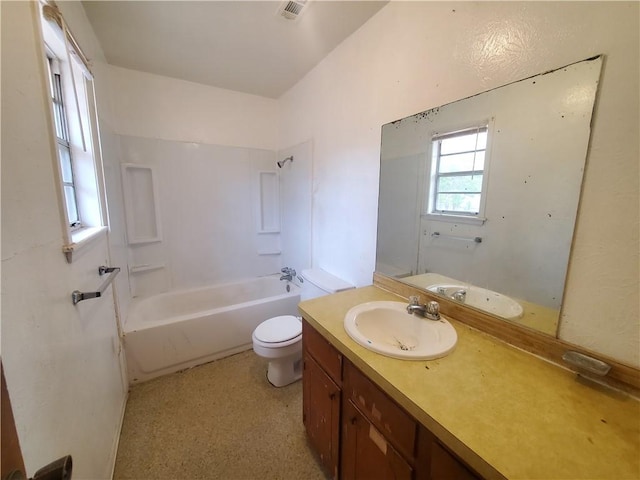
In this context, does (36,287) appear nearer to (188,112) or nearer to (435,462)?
(435,462)

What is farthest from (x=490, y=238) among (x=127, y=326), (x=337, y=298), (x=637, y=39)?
(x=127, y=326)

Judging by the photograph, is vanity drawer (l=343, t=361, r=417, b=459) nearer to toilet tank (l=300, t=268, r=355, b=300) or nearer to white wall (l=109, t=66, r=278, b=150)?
toilet tank (l=300, t=268, r=355, b=300)

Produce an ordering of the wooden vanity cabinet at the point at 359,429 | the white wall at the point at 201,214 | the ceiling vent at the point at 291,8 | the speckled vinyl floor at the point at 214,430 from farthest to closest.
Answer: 1. the white wall at the point at 201,214
2. the ceiling vent at the point at 291,8
3. the speckled vinyl floor at the point at 214,430
4. the wooden vanity cabinet at the point at 359,429

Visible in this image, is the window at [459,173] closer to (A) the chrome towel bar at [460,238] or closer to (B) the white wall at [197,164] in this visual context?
(A) the chrome towel bar at [460,238]

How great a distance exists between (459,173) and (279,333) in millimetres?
1533

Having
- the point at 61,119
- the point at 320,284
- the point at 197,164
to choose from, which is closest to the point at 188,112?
the point at 197,164

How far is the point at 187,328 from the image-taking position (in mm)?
2043

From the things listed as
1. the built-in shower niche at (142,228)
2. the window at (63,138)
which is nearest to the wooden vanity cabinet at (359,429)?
the window at (63,138)

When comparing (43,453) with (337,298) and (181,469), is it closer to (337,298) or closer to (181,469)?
(181,469)

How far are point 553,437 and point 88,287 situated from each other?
173cm

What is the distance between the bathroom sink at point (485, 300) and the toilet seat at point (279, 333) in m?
1.06

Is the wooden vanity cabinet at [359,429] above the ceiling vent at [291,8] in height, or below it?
below

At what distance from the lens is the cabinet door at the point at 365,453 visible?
818 mm

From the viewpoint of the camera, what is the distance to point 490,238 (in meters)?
1.09
